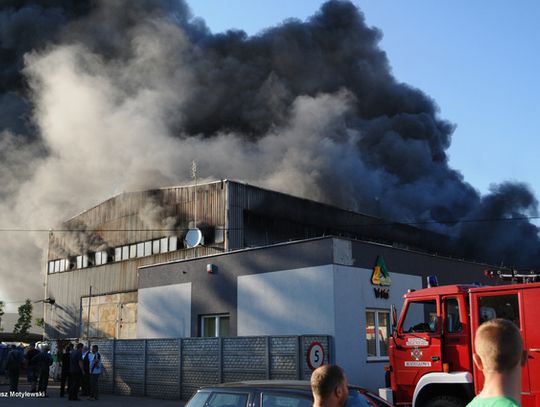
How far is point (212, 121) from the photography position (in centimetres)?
4191

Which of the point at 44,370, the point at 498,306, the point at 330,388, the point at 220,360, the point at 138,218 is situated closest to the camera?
the point at 330,388

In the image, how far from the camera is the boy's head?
8.25ft

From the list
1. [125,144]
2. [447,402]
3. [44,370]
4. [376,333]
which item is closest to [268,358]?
[376,333]

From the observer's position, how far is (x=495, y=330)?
254 cm

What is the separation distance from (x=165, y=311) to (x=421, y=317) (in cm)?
1263

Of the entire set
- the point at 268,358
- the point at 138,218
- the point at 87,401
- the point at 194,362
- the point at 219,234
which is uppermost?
the point at 138,218

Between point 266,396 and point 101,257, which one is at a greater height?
point 101,257

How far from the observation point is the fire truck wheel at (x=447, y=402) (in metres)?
8.50

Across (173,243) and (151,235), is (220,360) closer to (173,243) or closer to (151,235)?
(173,243)

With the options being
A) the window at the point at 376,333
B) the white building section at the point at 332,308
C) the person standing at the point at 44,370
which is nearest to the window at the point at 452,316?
the white building section at the point at 332,308

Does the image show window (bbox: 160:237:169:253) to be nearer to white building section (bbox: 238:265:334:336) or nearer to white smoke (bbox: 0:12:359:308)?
white smoke (bbox: 0:12:359:308)

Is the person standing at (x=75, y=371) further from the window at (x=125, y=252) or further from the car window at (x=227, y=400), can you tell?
the car window at (x=227, y=400)

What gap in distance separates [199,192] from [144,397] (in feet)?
31.2

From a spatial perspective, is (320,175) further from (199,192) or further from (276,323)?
(276,323)
